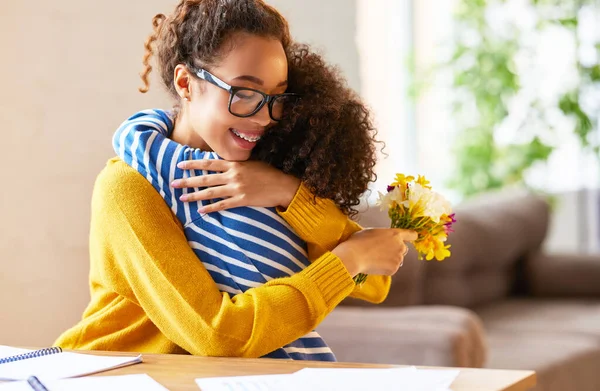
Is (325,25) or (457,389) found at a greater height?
(325,25)

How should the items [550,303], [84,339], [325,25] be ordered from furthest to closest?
[550,303] → [325,25] → [84,339]

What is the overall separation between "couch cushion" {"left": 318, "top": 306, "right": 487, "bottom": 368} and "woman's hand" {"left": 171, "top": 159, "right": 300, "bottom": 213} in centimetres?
123

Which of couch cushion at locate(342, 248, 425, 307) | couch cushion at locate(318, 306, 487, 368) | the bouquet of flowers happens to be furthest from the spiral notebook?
couch cushion at locate(342, 248, 425, 307)

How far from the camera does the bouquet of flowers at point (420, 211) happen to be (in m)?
1.79

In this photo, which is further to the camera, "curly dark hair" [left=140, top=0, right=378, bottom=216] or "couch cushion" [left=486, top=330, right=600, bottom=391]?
"couch cushion" [left=486, top=330, right=600, bottom=391]

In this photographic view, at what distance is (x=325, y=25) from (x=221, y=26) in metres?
2.19

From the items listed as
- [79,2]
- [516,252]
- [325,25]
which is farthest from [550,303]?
[79,2]

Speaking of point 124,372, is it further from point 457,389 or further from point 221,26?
point 221,26

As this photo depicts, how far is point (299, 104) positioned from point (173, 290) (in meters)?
0.44

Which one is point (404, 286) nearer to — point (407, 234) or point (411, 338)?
point (411, 338)

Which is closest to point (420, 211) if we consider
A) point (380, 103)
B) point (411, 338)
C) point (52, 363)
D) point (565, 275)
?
point (52, 363)

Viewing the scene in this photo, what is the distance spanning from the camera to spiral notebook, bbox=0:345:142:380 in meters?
1.43

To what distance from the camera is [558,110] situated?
5.64m

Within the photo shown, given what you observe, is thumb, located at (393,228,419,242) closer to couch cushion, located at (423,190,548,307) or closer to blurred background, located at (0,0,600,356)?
blurred background, located at (0,0,600,356)
